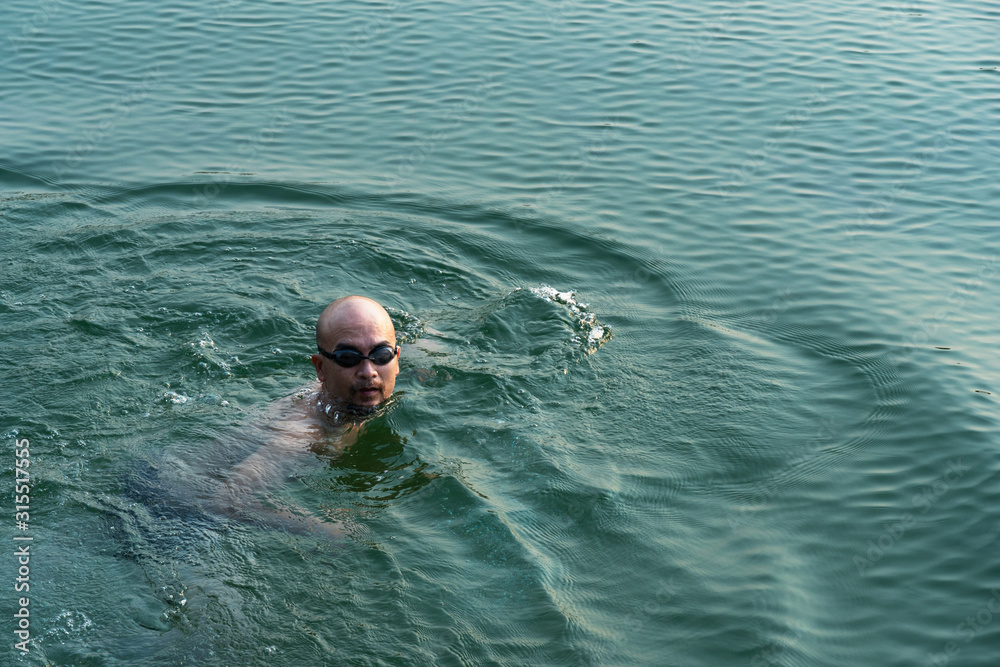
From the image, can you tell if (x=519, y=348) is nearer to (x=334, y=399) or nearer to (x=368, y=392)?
(x=368, y=392)

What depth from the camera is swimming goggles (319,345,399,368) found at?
638 cm

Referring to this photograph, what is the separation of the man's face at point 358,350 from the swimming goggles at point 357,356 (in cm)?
2

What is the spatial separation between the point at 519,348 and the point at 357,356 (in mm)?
1930

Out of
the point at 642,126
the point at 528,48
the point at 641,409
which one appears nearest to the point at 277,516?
the point at 641,409

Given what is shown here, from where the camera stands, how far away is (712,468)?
666 centimetres

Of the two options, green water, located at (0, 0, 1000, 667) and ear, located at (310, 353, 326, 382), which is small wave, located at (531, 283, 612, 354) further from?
ear, located at (310, 353, 326, 382)

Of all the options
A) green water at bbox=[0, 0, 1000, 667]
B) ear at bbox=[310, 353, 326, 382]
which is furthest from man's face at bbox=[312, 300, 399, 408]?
green water at bbox=[0, 0, 1000, 667]

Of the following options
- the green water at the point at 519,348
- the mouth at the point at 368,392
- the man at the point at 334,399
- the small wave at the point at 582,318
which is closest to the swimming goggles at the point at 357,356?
the man at the point at 334,399

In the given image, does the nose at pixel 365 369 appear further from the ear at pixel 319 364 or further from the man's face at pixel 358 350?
the ear at pixel 319 364

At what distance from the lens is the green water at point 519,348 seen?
5258 mm

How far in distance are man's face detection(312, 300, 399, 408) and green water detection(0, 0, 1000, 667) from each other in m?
0.46

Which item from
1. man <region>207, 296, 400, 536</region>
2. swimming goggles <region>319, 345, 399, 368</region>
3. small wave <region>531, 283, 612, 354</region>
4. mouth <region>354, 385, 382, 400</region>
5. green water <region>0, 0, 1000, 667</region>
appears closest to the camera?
green water <region>0, 0, 1000, 667</region>

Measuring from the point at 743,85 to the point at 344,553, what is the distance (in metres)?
11.3

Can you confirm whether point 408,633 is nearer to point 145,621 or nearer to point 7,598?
point 145,621
